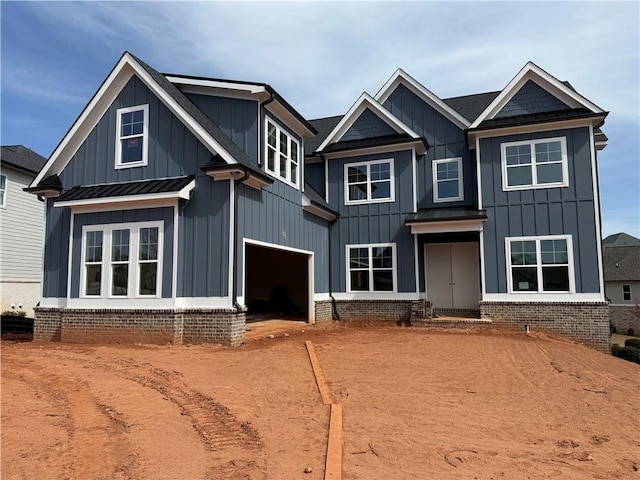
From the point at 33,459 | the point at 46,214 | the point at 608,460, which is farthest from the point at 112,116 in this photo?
the point at 608,460

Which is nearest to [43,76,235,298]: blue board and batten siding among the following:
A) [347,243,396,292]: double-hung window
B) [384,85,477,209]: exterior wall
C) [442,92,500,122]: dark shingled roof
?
[347,243,396,292]: double-hung window

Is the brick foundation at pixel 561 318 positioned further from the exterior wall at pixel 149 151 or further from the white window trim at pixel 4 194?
the white window trim at pixel 4 194

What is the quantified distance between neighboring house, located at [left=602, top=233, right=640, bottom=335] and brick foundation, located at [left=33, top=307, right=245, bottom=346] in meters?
31.2

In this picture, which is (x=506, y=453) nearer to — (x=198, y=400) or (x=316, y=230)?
(x=198, y=400)

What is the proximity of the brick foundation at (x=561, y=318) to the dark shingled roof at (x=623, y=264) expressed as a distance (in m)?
26.0

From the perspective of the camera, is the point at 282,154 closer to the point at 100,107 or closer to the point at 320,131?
the point at 100,107

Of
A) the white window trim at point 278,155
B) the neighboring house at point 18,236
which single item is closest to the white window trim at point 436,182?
the white window trim at point 278,155

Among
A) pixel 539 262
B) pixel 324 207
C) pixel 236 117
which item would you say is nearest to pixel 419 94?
pixel 324 207

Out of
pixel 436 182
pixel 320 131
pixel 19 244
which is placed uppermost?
pixel 320 131

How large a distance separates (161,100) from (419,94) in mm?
9688

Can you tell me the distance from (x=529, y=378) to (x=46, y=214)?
497 inches

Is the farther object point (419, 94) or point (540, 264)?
point (419, 94)

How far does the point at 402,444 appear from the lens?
492 centimetres

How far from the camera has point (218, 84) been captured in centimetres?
1288
